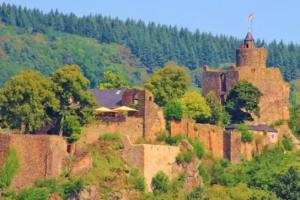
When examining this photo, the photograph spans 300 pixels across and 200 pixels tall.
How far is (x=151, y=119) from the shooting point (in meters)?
78.6

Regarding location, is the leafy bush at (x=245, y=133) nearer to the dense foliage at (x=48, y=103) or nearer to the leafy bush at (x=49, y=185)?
the dense foliage at (x=48, y=103)

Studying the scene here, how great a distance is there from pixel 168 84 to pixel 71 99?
896 centimetres

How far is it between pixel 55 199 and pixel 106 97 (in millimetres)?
10752

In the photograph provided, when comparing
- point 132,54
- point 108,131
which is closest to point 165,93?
point 108,131

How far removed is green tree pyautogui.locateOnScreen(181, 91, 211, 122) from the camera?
83.7 metres

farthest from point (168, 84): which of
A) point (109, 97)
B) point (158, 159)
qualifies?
point (158, 159)

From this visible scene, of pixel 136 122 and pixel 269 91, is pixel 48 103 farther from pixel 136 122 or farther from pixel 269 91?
pixel 269 91

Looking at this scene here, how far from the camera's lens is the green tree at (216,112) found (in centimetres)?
8475

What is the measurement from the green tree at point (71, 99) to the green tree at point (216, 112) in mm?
9841

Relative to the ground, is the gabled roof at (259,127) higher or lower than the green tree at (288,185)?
higher

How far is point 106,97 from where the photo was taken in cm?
8281

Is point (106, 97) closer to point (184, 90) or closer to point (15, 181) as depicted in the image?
point (184, 90)

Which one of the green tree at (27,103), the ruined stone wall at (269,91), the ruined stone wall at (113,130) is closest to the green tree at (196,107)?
the ruined stone wall at (269,91)

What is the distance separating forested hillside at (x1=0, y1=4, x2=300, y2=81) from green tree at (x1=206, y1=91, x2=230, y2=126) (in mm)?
80110
